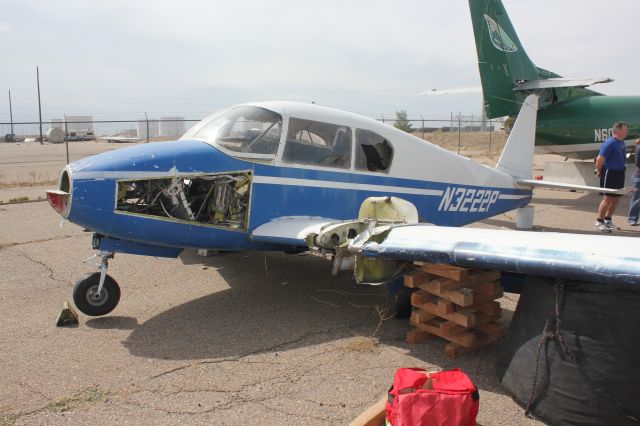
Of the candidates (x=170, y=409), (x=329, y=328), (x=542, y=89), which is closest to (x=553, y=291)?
(x=329, y=328)

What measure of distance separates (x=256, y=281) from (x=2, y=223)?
6.36m

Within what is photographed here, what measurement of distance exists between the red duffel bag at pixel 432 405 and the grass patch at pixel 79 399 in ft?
6.44

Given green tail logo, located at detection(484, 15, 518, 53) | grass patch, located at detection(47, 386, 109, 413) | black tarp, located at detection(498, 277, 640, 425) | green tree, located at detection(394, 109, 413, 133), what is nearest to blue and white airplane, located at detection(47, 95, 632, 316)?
grass patch, located at detection(47, 386, 109, 413)

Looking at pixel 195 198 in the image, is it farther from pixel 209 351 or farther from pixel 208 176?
pixel 209 351

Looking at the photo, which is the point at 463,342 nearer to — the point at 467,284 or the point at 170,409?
the point at 467,284

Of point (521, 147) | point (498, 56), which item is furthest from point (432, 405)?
point (498, 56)

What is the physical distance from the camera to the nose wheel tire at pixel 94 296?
4852 millimetres

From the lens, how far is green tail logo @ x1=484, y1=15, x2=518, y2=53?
1435 centimetres

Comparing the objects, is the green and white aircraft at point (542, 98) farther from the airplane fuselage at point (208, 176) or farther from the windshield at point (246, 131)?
the windshield at point (246, 131)

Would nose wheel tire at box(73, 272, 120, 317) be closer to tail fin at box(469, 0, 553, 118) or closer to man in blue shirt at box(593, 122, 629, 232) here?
man in blue shirt at box(593, 122, 629, 232)

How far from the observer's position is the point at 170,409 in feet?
10.9

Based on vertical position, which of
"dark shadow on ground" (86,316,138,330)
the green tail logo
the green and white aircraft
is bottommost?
"dark shadow on ground" (86,316,138,330)

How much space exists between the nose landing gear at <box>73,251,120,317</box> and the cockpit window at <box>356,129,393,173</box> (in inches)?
118

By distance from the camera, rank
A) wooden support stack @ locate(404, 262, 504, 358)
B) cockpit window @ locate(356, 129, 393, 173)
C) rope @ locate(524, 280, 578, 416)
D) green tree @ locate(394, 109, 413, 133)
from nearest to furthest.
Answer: rope @ locate(524, 280, 578, 416)
wooden support stack @ locate(404, 262, 504, 358)
cockpit window @ locate(356, 129, 393, 173)
green tree @ locate(394, 109, 413, 133)
